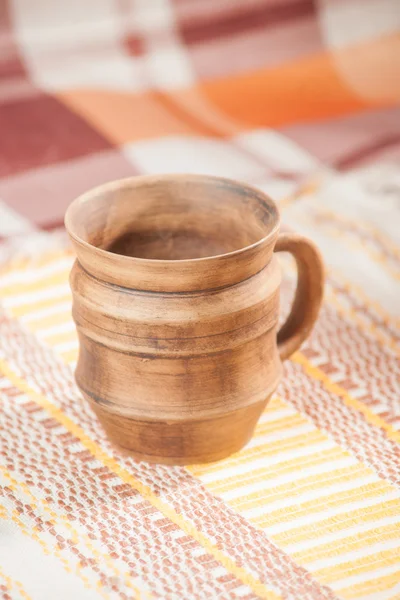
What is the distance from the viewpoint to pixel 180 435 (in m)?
0.56

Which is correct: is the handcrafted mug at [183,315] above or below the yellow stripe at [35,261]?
above

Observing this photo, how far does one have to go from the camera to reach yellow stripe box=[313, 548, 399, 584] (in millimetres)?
503

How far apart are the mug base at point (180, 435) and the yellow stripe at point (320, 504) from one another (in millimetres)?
56

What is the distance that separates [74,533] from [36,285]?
1.06ft

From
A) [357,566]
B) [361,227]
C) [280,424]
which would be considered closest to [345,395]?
[280,424]

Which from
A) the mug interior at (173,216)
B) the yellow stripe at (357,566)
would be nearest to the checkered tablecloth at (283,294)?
the yellow stripe at (357,566)

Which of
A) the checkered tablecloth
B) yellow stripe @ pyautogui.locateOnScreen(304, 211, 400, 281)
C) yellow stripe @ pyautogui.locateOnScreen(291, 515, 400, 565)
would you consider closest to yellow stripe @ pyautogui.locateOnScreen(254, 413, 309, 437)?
the checkered tablecloth

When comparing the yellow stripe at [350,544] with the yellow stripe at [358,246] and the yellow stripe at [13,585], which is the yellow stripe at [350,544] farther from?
the yellow stripe at [358,246]

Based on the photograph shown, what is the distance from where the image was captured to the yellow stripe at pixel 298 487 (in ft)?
1.85

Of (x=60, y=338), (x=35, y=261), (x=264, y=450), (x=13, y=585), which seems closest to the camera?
(x=13, y=585)

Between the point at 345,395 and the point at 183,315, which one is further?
the point at 345,395

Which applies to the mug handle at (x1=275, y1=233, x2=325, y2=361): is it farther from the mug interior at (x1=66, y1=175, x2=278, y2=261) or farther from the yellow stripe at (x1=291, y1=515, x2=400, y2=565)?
the yellow stripe at (x1=291, y1=515, x2=400, y2=565)

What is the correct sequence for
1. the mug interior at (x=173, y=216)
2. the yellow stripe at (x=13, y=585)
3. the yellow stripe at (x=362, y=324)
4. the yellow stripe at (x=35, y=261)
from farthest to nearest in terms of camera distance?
the yellow stripe at (x=35, y=261)
the yellow stripe at (x=362, y=324)
the mug interior at (x=173, y=216)
the yellow stripe at (x=13, y=585)

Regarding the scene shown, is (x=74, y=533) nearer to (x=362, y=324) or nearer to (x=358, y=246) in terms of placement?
(x=362, y=324)
